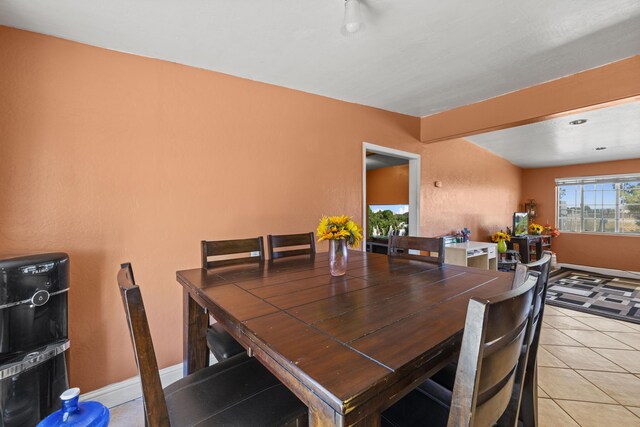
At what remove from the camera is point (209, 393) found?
1015 mm

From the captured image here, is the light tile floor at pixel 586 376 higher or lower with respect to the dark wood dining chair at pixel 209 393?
lower

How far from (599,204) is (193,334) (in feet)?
26.4

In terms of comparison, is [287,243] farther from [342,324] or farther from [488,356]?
[488,356]

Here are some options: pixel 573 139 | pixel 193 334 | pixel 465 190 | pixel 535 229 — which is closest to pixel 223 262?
pixel 193 334

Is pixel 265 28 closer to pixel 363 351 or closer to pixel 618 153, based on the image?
pixel 363 351

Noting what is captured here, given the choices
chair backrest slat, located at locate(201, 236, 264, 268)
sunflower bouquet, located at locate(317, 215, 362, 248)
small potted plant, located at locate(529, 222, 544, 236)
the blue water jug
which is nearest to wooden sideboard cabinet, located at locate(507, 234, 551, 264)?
small potted plant, located at locate(529, 222, 544, 236)

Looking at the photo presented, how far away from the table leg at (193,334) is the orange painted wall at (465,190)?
3.14 metres

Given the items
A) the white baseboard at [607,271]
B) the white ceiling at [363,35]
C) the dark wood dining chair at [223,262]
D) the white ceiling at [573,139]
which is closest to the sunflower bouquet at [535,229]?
A: the white baseboard at [607,271]

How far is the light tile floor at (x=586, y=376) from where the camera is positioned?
1718 mm

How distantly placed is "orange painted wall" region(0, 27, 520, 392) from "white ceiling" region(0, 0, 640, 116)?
19cm

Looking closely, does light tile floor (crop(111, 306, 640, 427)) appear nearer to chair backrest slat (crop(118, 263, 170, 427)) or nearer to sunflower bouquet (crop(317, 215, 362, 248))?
chair backrest slat (crop(118, 263, 170, 427))

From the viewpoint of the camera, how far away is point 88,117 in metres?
1.78

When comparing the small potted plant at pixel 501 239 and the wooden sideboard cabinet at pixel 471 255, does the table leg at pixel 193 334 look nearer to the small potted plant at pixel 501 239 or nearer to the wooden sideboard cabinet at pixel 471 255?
the wooden sideboard cabinet at pixel 471 255

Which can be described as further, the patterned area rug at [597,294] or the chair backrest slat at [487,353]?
the patterned area rug at [597,294]
